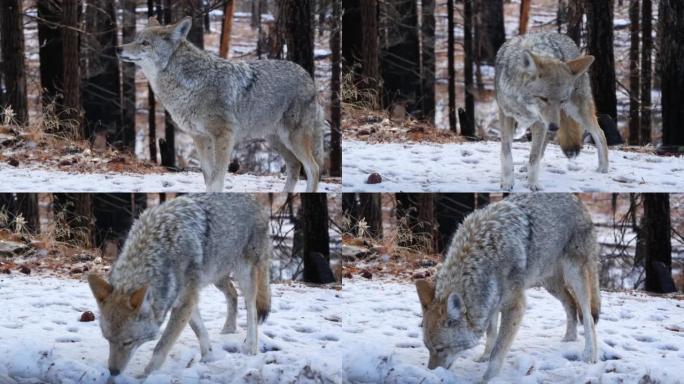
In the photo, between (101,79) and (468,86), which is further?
(101,79)

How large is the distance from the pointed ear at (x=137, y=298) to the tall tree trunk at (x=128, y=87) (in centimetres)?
200

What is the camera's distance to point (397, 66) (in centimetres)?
704

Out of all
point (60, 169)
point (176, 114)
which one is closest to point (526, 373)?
point (176, 114)

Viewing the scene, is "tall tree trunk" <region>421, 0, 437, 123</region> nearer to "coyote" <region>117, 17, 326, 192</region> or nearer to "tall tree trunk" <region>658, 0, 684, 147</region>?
"coyote" <region>117, 17, 326, 192</region>

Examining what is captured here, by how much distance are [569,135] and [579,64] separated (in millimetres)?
590

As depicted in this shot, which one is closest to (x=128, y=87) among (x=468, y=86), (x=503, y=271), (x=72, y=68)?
(x=72, y=68)

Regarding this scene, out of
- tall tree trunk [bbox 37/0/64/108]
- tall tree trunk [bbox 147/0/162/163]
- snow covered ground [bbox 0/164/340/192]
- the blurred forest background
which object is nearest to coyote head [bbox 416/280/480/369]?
the blurred forest background

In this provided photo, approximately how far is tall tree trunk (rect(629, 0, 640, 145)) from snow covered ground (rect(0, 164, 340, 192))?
2364 mm

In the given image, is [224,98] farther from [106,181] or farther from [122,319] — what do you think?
[122,319]

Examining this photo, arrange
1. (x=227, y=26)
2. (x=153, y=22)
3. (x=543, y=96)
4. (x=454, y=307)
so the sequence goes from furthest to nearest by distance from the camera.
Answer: (x=227, y=26), (x=153, y=22), (x=543, y=96), (x=454, y=307)

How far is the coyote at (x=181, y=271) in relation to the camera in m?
5.58

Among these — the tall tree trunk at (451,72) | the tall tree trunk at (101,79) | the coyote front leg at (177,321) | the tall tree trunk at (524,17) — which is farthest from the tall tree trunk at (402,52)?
the coyote front leg at (177,321)

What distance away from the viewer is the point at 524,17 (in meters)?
6.82

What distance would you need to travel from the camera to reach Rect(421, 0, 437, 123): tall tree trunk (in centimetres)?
696
